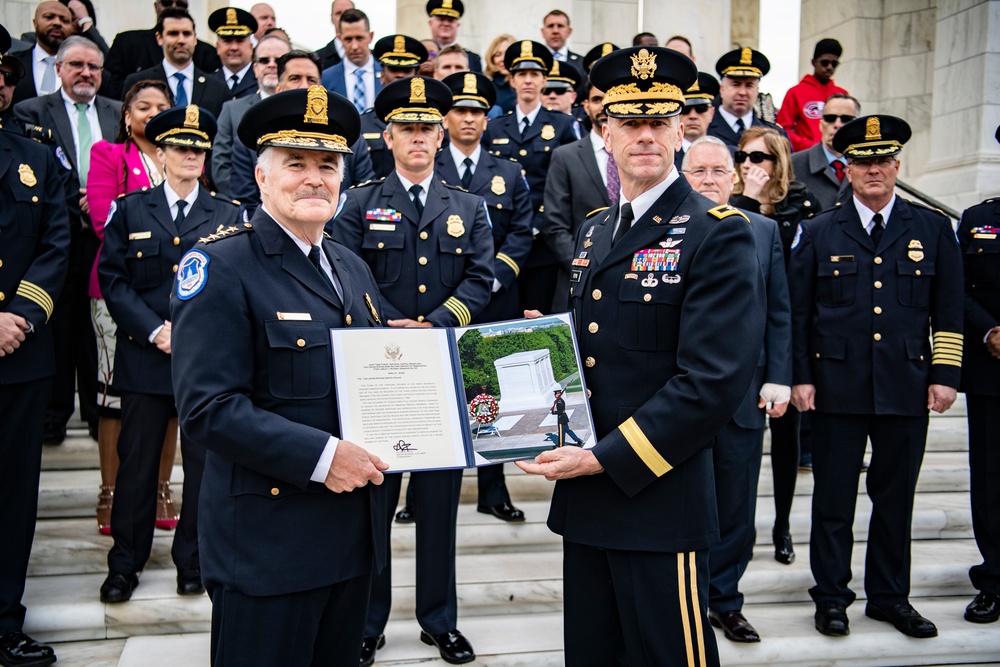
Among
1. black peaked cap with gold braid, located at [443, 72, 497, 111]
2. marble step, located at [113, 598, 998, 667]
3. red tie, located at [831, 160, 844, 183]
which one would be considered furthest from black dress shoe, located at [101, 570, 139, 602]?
red tie, located at [831, 160, 844, 183]

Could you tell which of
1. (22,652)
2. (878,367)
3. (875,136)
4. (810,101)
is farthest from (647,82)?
(810,101)

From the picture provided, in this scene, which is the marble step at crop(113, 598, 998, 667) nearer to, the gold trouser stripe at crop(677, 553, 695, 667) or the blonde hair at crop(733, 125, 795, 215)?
the gold trouser stripe at crop(677, 553, 695, 667)

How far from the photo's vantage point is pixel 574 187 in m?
5.83

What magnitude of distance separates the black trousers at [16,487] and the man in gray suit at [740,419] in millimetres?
3124

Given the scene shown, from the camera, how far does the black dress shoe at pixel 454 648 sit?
4.22m

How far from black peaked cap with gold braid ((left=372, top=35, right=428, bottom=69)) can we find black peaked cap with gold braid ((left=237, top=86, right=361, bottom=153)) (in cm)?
397

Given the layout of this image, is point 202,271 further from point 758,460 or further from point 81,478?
point 81,478

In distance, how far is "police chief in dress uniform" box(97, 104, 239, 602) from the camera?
4.45 meters

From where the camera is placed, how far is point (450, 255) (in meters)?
4.75

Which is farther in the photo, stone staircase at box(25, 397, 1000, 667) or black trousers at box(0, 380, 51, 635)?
stone staircase at box(25, 397, 1000, 667)

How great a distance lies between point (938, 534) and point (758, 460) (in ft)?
6.57

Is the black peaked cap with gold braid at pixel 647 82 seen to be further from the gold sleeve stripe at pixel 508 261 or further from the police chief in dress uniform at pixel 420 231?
the gold sleeve stripe at pixel 508 261

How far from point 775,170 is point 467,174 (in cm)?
181

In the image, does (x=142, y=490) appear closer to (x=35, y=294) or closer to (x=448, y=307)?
(x=35, y=294)
